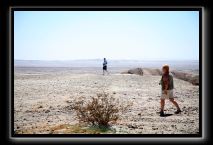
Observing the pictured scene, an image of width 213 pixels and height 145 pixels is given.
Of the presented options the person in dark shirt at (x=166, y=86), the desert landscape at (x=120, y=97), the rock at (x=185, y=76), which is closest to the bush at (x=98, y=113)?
the desert landscape at (x=120, y=97)

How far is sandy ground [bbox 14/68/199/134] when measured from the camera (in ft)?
16.9

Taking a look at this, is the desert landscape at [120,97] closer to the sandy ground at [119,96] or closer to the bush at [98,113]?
the sandy ground at [119,96]

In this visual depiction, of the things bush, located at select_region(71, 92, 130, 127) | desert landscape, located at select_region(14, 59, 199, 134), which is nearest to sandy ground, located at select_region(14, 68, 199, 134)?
desert landscape, located at select_region(14, 59, 199, 134)

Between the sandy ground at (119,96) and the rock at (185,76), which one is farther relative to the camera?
the rock at (185,76)

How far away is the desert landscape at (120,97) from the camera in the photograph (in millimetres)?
5117

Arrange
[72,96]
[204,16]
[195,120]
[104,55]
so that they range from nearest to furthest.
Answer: [204,16], [195,120], [104,55], [72,96]

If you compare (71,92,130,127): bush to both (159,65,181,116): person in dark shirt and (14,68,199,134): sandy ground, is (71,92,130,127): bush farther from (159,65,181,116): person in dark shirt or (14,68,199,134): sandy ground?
(159,65,181,116): person in dark shirt

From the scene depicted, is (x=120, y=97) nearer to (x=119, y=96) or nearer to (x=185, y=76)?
(x=119, y=96)

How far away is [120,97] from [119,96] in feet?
0.15

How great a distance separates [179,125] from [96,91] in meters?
1.80

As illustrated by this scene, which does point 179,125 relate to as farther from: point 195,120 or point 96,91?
point 96,91
